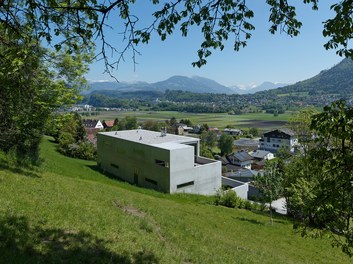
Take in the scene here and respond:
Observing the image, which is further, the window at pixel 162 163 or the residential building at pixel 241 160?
the residential building at pixel 241 160

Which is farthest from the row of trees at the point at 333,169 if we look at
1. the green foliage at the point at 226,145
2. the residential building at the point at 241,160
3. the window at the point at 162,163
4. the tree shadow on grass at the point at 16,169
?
the green foliage at the point at 226,145

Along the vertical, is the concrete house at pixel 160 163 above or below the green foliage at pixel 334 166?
below

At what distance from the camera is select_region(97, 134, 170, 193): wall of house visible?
31.6m

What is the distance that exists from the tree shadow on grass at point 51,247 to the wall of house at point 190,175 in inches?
920

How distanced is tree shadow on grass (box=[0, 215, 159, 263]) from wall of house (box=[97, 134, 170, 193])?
2345 centimetres

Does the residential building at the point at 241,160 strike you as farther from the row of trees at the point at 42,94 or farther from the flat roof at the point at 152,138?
the row of trees at the point at 42,94

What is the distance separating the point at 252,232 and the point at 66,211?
501 inches

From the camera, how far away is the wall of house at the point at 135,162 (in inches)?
1244

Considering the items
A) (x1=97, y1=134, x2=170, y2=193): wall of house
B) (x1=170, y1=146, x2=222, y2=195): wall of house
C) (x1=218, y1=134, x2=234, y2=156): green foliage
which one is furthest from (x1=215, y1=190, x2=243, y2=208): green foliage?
(x1=218, y1=134, x2=234, y2=156): green foliage

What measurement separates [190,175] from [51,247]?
26.7 metres

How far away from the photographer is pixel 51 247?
6.34 metres

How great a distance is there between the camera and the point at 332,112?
197 inches

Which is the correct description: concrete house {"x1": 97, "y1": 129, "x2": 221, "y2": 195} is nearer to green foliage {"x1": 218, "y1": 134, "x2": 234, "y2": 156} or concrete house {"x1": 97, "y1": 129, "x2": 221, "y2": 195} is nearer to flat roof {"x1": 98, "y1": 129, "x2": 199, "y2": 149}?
flat roof {"x1": 98, "y1": 129, "x2": 199, "y2": 149}

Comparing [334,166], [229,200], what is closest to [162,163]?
[229,200]
